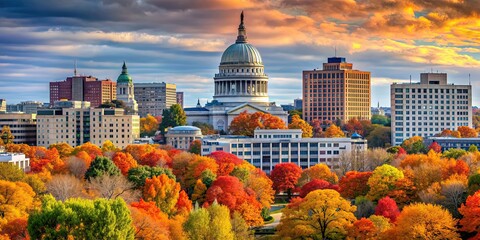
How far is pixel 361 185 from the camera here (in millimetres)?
119562

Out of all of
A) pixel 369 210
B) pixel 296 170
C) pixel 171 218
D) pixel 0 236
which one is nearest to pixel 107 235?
pixel 0 236

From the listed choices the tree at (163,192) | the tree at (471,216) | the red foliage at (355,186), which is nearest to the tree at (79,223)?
the tree at (163,192)

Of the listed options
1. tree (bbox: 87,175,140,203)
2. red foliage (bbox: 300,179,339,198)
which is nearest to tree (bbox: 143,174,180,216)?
tree (bbox: 87,175,140,203)

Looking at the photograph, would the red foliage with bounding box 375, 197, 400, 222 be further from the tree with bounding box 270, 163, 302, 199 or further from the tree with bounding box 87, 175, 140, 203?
the tree with bounding box 270, 163, 302, 199

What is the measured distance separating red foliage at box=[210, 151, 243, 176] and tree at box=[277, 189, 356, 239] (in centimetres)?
3431

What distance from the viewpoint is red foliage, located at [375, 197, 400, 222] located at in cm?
10069

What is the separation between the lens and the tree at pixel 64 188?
10807 centimetres

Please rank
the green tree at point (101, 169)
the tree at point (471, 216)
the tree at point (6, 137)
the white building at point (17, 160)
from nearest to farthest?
the tree at point (471, 216), the green tree at point (101, 169), the white building at point (17, 160), the tree at point (6, 137)

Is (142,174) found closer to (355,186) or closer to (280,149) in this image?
(355,186)

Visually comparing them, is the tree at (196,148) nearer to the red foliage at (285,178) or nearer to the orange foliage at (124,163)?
the orange foliage at (124,163)

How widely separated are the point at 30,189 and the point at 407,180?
38105 mm

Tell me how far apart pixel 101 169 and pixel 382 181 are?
31.4 m

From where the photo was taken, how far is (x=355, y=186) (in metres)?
120

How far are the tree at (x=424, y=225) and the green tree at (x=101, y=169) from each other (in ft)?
136
